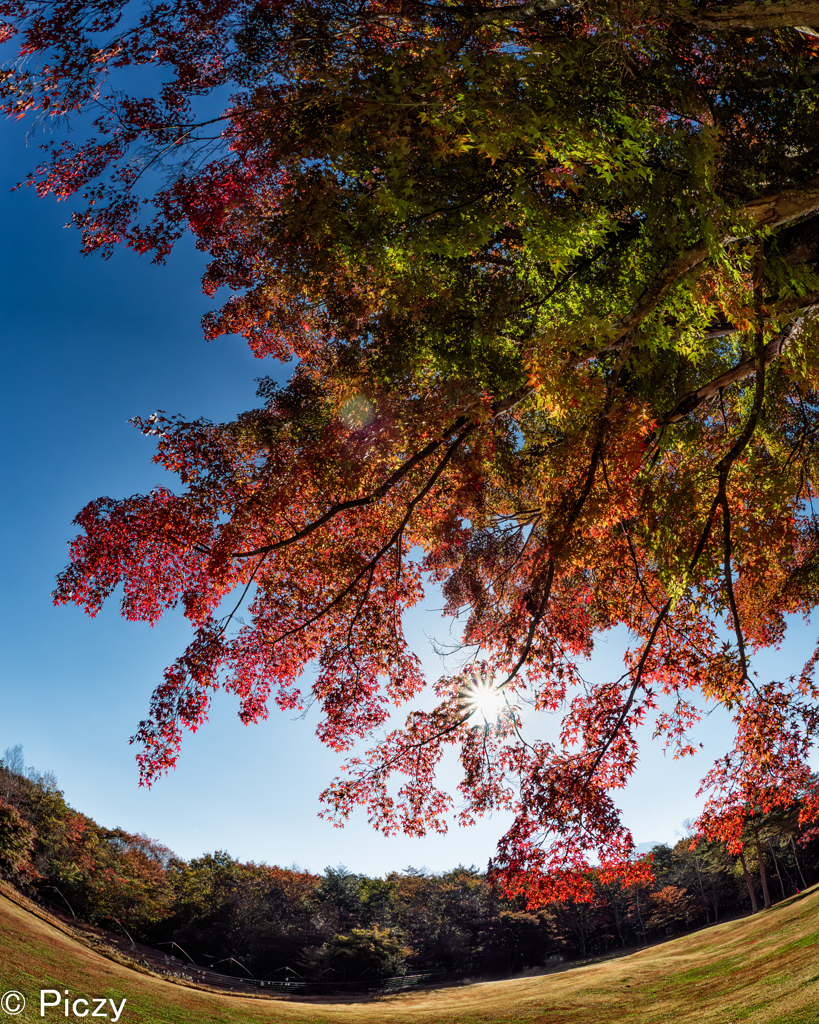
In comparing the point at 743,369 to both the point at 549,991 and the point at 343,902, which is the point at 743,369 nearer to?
the point at 549,991

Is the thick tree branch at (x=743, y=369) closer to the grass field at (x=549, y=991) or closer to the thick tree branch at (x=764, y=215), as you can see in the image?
the thick tree branch at (x=764, y=215)

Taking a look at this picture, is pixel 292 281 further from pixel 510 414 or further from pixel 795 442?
pixel 795 442

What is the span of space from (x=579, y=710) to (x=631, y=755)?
2.38ft

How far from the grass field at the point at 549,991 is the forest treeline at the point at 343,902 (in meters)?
4.96

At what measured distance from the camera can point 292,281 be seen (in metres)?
6.24

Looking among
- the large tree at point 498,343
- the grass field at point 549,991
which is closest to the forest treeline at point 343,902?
the grass field at point 549,991

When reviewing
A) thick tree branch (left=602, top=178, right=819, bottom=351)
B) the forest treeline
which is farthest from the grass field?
thick tree branch (left=602, top=178, right=819, bottom=351)

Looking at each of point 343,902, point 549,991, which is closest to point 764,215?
point 549,991

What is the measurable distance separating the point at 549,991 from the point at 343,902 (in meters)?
16.7

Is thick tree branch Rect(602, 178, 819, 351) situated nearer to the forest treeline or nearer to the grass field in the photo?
the grass field

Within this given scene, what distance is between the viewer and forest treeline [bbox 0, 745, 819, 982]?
27.9m

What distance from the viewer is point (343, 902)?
109 ft

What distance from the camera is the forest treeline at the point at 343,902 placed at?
27922mm

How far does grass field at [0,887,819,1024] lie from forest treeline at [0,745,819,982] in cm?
496
